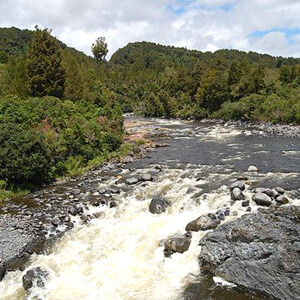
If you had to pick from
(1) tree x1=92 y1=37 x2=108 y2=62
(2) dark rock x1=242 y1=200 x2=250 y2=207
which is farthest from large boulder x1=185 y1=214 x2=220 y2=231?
(1) tree x1=92 y1=37 x2=108 y2=62

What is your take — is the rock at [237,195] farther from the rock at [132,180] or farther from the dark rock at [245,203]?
the rock at [132,180]

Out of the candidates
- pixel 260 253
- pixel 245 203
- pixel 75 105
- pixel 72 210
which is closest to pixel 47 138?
pixel 72 210

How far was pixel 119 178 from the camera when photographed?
23719 mm

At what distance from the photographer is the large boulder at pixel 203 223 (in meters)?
14.6

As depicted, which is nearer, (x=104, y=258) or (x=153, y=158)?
(x=104, y=258)

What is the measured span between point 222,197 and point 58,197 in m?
10.5

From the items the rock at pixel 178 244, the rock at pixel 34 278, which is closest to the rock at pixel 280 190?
the rock at pixel 178 244

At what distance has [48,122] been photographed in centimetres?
2866

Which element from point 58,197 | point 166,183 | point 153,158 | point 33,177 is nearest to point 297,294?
point 166,183

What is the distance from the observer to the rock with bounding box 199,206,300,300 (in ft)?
35.6

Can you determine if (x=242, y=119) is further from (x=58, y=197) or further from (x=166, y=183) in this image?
(x=58, y=197)

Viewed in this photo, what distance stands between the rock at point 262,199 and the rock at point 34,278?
35.1 ft

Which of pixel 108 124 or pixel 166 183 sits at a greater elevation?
pixel 108 124

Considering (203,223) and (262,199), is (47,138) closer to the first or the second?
(203,223)
